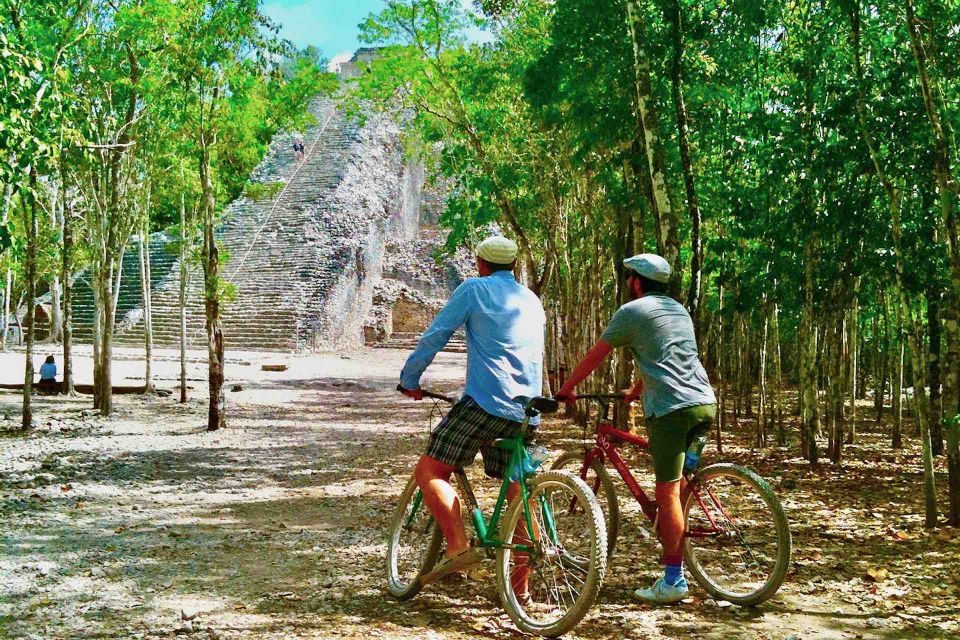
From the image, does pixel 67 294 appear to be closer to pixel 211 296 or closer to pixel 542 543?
pixel 211 296

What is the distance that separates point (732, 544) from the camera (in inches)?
177

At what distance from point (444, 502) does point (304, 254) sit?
32.7 m

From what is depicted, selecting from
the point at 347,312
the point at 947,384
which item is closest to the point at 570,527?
the point at 947,384

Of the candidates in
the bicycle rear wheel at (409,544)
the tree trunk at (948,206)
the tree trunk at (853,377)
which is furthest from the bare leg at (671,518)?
the tree trunk at (853,377)

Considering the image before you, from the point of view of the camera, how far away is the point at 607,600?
15.3ft

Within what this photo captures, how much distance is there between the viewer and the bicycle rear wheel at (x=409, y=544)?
15.0 feet

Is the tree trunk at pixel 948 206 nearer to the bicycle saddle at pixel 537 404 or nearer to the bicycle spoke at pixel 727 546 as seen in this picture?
the bicycle spoke at pixel 727 546

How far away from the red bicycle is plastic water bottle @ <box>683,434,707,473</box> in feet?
0.12

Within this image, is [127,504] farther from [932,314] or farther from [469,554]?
[932,314]

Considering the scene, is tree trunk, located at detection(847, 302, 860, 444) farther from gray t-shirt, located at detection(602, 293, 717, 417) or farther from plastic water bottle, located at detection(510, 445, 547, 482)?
plastic water bottle, located at detection(510, 445, 547, 482)

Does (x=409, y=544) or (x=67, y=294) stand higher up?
(x=67, y=294)

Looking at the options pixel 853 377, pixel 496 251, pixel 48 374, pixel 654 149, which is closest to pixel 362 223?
pixel 48 374

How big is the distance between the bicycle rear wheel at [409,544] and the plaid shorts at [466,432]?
411mm

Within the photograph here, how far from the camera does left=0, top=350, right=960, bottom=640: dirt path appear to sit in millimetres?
4293
